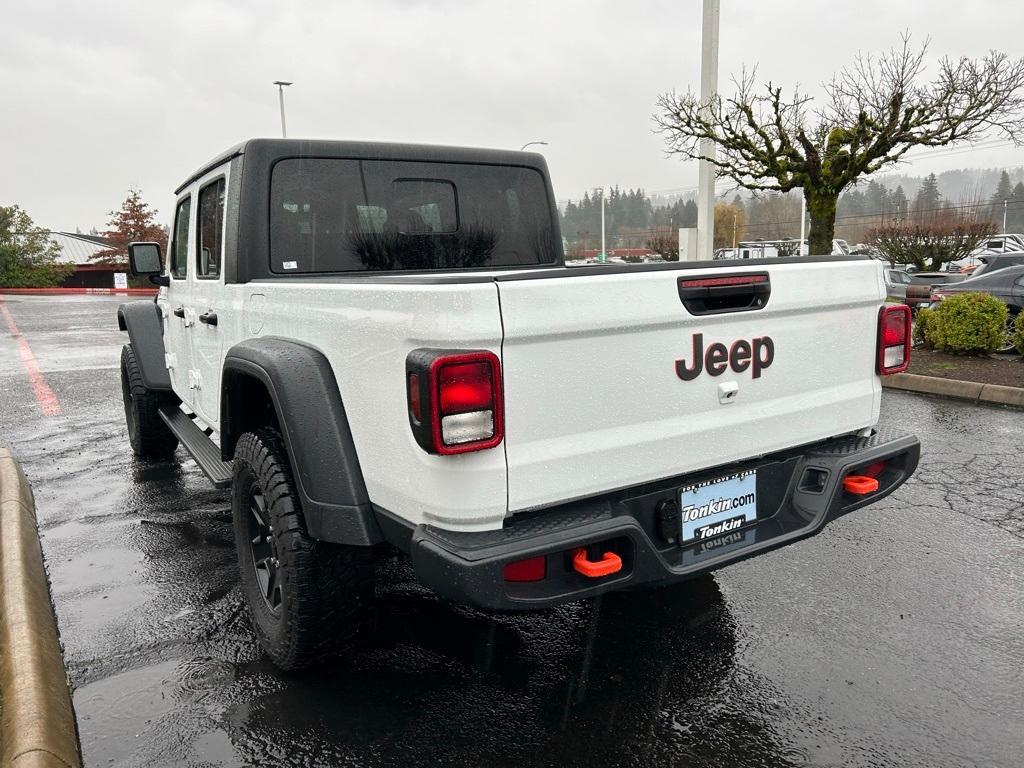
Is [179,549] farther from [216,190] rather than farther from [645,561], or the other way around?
[645,561]

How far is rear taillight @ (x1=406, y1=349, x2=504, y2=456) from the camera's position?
217 centimetres

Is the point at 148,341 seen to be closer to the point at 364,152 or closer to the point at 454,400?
the point at 364,152

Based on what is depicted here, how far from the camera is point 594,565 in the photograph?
235 cm

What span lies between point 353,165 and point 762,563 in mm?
2835

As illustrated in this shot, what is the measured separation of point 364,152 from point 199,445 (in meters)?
1.95

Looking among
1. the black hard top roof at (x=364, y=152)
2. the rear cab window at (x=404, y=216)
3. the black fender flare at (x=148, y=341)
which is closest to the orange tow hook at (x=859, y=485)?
the rear cab window at (x=404, y=216)

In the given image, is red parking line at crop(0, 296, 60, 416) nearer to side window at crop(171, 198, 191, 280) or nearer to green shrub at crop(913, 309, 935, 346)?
side window at crop(171, 198, 191, 280)

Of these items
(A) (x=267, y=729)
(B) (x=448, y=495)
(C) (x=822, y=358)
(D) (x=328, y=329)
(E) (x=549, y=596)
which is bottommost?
(A) (x=267, y=729)

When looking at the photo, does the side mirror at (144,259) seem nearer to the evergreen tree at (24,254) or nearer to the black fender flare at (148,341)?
the black fender flare at (148,341)

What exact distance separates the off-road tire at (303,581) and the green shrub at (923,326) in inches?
381

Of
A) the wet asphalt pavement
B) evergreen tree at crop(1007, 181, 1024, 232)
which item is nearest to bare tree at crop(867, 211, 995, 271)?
the wet asphalt pavement

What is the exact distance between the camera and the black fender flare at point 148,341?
18.4 feet

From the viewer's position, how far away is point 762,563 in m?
4.05

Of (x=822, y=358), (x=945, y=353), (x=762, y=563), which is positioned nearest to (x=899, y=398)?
(x=945, y=353)
